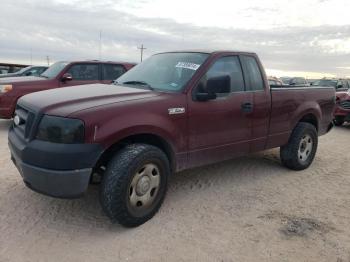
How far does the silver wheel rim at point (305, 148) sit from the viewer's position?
5.90 metres

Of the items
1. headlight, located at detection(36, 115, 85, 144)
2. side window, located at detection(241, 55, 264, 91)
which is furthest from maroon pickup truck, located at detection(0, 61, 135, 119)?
headlight, located at detection(36, 115, 85, 144)

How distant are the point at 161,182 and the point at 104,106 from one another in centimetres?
101

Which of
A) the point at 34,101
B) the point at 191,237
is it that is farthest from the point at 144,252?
the point at 34,101

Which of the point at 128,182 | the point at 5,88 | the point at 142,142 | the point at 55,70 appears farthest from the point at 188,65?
the point at 55,70

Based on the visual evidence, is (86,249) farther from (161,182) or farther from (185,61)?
(185,61)

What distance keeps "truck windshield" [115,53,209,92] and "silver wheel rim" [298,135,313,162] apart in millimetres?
2397

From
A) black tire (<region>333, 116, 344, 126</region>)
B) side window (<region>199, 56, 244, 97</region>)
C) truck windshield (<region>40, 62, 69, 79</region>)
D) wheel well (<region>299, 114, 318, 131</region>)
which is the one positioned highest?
side window (<region>199, 56, 244, 97</region>)

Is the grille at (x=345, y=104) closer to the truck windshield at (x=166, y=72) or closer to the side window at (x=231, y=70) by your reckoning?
the side window at (x=231, y=70)

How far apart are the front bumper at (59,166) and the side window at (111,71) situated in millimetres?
6622

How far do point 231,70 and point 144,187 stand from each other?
203 cm

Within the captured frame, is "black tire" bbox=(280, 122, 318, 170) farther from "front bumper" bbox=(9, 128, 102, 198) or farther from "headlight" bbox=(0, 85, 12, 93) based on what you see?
"headlight" bbox=(0, 85, 12, 93)

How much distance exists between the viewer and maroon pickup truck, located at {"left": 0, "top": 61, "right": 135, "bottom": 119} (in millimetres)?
8372

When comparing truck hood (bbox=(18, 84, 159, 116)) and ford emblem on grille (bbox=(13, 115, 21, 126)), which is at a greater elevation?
truck hood (bbox=(18, 84, 159, 116))

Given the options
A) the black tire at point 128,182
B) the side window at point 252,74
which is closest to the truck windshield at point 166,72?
the side window at point 252,74
